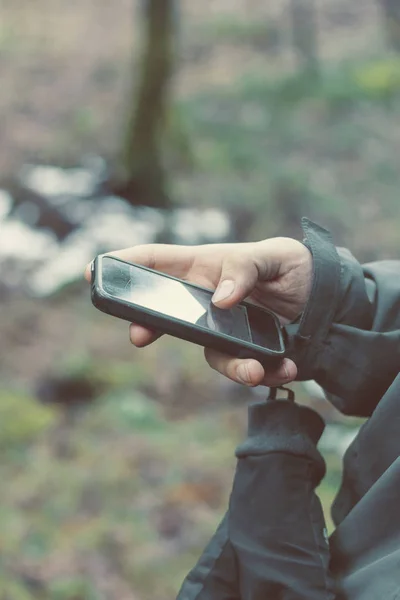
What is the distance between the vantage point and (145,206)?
6609 millimetres

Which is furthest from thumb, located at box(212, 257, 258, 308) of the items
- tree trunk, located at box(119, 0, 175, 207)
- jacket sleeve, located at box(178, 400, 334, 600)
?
tree trunk, located at box(119, 0, 175, 207)

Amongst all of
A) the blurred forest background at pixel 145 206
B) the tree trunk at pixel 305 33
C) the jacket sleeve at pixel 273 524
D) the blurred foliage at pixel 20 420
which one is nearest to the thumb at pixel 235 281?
the jacket sleeve at pixel 273 524

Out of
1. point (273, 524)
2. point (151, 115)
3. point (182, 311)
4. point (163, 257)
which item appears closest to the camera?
point (273, 524)

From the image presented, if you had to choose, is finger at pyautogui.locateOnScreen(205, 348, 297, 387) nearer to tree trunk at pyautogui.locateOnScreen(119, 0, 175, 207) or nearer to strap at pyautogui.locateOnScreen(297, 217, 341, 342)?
strap at pyautogui.locateOnScreen(297, 217, 341, 342)

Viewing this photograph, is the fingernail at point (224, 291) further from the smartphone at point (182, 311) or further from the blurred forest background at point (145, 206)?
the blurred forest background at point (145, 206)

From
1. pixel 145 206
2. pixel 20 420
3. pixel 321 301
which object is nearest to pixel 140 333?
pixel 321 301

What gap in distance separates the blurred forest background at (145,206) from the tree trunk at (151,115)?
0.06ft

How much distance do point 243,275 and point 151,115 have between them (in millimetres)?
5600

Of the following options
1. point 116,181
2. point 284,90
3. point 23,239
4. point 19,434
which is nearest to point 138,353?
point 19,434

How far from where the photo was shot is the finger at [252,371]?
1398 millimetres

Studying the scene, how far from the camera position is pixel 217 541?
1395 millimetres

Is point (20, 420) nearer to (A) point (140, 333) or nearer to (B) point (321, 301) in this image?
(A) point (140, 333)

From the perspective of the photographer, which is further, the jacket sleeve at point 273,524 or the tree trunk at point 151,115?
the tree trunk at point 151,115

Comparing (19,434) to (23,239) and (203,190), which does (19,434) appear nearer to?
(23,239)
